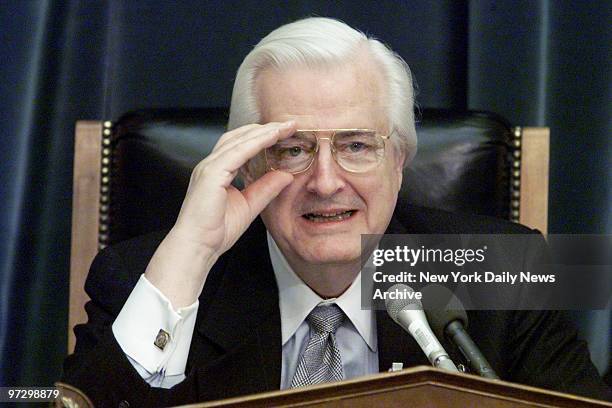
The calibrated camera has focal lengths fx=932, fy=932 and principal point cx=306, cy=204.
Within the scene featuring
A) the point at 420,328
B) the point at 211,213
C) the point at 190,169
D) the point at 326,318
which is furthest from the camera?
the point at 190,169

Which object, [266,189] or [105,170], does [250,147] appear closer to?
[266,189]

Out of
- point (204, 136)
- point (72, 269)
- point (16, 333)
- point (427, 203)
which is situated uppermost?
point (204, 136)

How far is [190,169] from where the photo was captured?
188 cm

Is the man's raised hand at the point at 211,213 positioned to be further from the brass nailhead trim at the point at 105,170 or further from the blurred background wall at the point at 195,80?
the blurred background wall at the point at 195,80

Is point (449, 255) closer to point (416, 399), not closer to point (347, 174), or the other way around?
point (347, 174)

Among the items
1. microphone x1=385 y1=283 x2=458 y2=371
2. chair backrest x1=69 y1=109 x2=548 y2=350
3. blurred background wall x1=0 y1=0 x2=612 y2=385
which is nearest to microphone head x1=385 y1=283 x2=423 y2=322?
microphone x1=385 y1=283 x2=458 y2=371

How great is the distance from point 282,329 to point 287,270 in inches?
4.4

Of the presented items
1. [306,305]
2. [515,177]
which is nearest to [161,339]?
[306,305]

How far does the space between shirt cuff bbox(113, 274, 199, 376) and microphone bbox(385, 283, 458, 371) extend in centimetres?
40

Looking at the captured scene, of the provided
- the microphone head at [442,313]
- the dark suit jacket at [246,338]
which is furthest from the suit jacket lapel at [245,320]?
the microphone head at [442,313]

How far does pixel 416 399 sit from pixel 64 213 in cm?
167

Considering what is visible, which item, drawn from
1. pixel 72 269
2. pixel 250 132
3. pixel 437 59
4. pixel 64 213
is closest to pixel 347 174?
pixel 250 132

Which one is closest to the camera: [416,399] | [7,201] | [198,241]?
[416,399]

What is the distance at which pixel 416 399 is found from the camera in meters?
0.89
